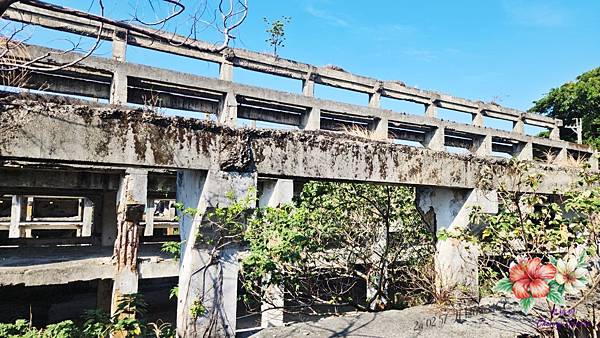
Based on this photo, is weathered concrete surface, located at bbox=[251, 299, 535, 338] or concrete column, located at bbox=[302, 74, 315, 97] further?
concrete column, located at bbox=[302, 74, 315, 97]

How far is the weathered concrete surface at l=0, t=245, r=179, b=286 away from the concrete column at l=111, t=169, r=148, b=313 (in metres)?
0.19

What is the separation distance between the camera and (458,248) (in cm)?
455

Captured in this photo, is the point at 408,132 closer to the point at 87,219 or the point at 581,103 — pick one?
the point at 581,103

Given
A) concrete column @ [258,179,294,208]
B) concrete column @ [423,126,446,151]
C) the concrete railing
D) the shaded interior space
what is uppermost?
the concrete railing

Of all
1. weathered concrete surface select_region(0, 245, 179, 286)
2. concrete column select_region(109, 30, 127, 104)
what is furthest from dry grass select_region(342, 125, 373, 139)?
concrete column select_region(109, 30, 127, 104)

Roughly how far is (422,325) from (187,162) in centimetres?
253

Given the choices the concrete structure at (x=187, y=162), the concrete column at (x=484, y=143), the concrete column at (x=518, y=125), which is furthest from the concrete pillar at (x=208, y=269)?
the concrete column at (x=518, y=125)

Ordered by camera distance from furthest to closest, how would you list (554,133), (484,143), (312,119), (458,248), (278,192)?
(554,133), (484,143), (312,119), (278,192), (458,248)

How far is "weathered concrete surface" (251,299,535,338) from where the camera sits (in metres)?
3.59

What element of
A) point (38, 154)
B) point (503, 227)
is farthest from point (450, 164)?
point (38, 154)

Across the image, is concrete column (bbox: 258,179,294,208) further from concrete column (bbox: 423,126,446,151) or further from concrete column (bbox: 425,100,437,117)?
concrete column (bbox: 425,100,437,117)

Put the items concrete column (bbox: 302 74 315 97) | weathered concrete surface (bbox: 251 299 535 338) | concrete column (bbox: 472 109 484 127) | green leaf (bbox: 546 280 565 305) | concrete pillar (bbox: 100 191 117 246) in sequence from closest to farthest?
green leaf (bbox: 546 280 565 305)
weathered concrete surface (bbox: 251 299 535 338)
concrete pillar (bbox: 100 191 117 246)
concrete column (bbox: 302 74 315 97)
concrete column (bbox: 472 109 484 127)

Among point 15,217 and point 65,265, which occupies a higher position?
point 15,217

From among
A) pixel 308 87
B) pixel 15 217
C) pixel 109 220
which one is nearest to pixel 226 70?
pixel 308 87
